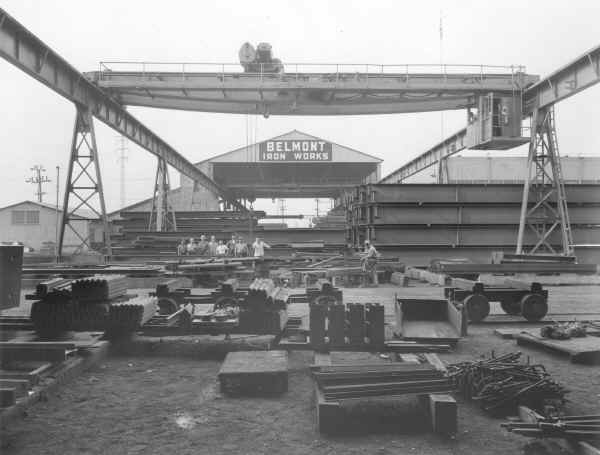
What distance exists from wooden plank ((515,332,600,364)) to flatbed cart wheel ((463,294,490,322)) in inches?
49.1

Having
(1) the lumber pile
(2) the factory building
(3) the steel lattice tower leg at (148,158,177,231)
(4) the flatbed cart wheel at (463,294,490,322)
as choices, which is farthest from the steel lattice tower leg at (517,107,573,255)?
(2) the factory building

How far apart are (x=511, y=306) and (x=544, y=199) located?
801 centimetres

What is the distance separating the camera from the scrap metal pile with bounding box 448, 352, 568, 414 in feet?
12.3

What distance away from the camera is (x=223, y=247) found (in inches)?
675

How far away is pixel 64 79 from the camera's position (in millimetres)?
12359

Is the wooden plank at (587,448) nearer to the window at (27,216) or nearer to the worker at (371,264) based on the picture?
the worker at (371,264)

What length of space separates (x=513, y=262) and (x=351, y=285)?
14.3ft

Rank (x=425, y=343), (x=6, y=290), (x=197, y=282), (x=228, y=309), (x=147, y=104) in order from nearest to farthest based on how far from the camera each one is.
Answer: (x=6, y=290), (x=425, y=343), (x=228, y=309), (x=197, y=282), (x=147, y=104)

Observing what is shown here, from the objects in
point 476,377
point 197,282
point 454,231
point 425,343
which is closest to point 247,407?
point 476,377

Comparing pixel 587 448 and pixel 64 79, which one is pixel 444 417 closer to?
pixel 587 448

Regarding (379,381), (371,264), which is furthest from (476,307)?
(371,264)

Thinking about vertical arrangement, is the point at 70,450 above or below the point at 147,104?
below

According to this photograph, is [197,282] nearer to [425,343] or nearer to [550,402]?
[425,343]

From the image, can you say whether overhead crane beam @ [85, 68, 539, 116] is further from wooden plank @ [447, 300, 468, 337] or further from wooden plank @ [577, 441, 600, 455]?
wooden plank @ [577, 441, 600, 455]
